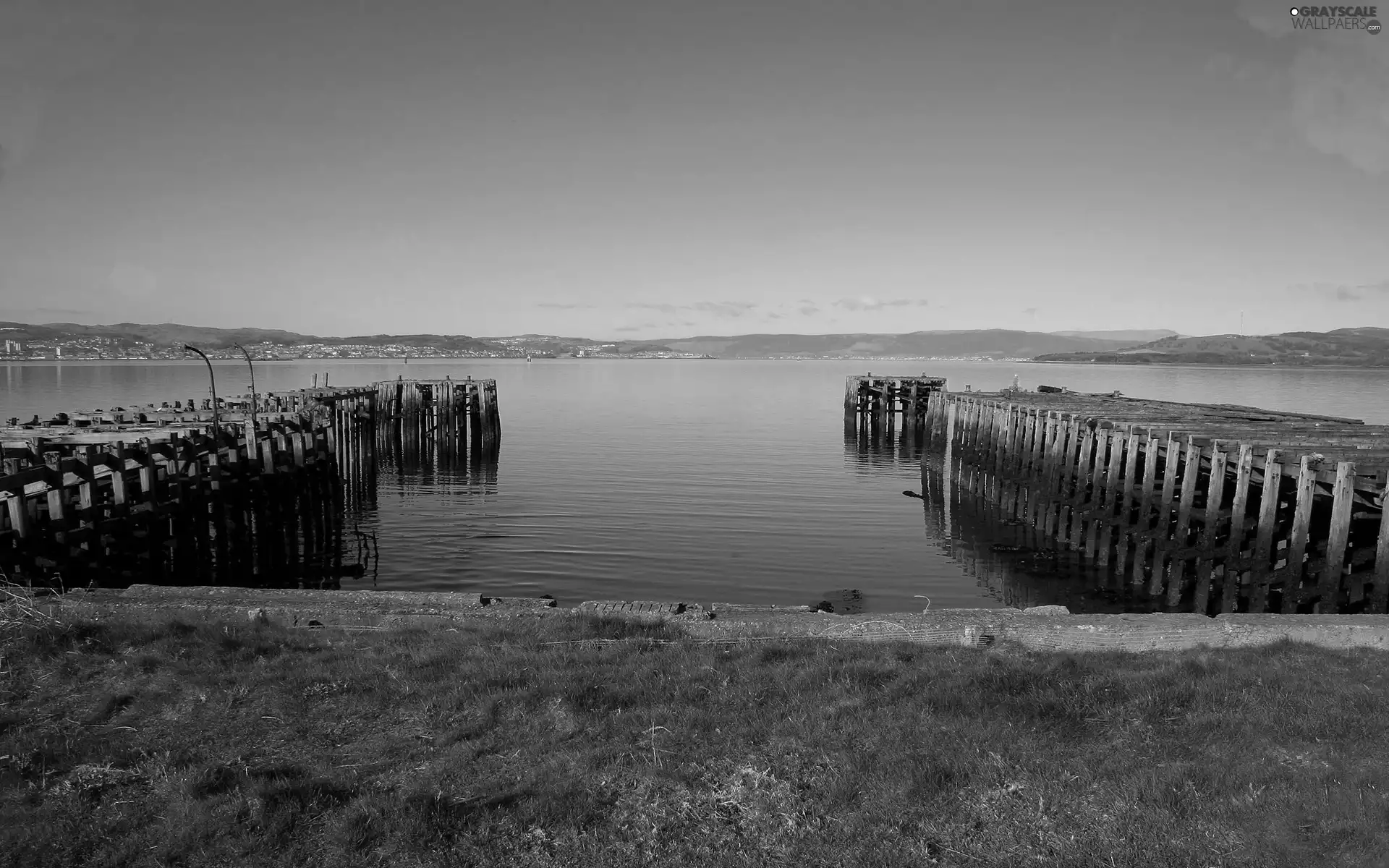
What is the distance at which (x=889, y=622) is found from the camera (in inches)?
333

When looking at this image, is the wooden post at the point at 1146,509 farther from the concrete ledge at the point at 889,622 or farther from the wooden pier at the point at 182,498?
the wooden pier at the point at 182,498

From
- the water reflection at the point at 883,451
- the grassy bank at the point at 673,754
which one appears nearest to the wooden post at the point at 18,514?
the grassy bank at the point at 673,754

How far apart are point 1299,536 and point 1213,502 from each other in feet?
8.14

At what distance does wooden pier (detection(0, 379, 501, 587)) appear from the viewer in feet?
46.7

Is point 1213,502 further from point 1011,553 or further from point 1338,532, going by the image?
point 1011,553

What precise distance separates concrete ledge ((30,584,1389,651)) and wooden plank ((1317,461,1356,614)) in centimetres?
579

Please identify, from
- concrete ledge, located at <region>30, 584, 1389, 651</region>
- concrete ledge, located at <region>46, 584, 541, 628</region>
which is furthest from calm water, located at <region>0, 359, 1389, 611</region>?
concrete ledge, located at <region>30, 584, 1389, 651</region>

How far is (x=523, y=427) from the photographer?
50.7m

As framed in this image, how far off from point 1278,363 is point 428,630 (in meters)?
225

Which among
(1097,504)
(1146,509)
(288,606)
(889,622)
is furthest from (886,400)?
(288,606)

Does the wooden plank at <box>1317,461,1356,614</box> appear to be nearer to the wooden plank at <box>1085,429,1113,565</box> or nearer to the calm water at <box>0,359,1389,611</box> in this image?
the calm water at <box>0,359,1389,611</box>

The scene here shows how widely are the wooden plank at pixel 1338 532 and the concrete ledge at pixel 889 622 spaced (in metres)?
5.79

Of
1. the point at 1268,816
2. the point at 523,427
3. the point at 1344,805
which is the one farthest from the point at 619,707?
the point at 523,427

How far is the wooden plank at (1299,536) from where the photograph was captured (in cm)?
1395
